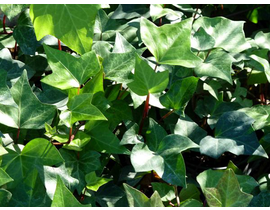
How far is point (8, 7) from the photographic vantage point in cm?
88

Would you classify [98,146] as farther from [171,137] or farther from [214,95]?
[214,95]

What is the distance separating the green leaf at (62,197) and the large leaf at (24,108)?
0.55 ft

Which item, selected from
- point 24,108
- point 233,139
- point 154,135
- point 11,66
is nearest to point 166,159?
point 154,135

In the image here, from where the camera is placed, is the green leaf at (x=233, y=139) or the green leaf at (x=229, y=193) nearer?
the green leaf at (x=229, y=193)

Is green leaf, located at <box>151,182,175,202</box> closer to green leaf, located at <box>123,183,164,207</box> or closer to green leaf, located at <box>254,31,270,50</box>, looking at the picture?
green leaf, located at <box>123,183,164,207</box>

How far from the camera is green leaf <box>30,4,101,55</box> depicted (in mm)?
755

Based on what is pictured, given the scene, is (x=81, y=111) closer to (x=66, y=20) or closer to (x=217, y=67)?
(x=66, y=20)

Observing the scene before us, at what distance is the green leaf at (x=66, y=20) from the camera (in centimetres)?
75

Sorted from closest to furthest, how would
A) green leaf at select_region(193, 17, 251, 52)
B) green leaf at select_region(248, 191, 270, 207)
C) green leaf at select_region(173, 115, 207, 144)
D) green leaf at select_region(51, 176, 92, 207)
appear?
green leaf at select_region(51, 176, 92, 207) < green leaf at select_region(248, 191, 270, 207) < green leaf at select_region(173, 115, 207, 144) < green leaf at select_region(193, 17, 251, 52)

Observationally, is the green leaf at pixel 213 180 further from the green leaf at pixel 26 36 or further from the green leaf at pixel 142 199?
the green leaf at pixel 26 36

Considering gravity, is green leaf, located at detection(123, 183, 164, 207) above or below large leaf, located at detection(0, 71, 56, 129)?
below

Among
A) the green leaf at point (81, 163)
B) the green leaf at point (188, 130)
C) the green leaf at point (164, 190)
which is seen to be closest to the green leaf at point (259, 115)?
the green leaf at point (188, 130)

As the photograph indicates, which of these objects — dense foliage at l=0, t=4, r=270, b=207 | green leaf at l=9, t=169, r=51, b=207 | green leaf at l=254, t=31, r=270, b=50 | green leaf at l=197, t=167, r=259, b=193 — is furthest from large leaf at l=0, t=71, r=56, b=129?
green leaf at l=254, t=31, r=270, b=50

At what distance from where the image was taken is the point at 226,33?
3.28 ft
